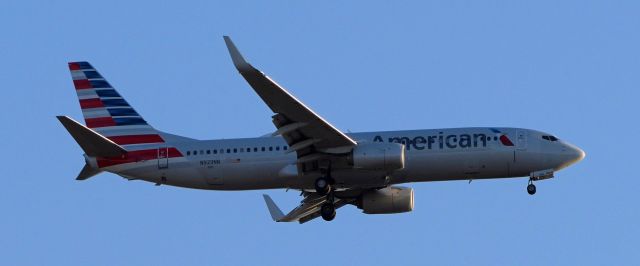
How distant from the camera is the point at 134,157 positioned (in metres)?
71.3

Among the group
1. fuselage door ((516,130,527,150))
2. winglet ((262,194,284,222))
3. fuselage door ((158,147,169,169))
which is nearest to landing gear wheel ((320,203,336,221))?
winglet ((262,194,284,222))

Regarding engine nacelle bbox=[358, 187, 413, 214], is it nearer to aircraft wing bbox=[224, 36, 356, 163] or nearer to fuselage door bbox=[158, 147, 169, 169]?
aircraft wing bbox=[224, 36, 356, 163]

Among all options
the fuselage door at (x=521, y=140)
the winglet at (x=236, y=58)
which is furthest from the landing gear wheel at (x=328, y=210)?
the winglet at (x=236, y=58)

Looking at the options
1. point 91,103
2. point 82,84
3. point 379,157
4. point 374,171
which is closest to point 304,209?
point 374,171

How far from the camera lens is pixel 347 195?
7562cm

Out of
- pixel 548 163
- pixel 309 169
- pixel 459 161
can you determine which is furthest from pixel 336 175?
pixel 548 163

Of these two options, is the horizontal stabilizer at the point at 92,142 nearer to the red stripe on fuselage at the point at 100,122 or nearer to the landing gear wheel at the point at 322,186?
Result: the red stripe on fuselage at the point at 100,122

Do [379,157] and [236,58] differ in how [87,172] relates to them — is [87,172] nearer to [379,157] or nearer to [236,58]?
[379,157]

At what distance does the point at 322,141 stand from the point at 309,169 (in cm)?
220

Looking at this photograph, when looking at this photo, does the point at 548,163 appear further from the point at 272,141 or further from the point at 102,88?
the point at 102,88

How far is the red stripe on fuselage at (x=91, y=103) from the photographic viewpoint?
75.0 m

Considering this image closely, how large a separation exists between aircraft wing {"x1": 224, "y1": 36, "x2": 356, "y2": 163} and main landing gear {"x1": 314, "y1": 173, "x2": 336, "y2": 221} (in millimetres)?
1173

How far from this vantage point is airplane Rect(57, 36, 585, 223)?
6825 cm

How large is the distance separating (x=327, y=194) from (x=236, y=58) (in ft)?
48.8
